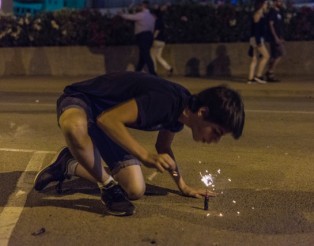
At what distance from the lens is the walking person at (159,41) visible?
14945mm

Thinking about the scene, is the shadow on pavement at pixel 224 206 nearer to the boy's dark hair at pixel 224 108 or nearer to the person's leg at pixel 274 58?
the boy's dark hair at pixel 224 108

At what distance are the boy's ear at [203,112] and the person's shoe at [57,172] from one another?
4.52ft

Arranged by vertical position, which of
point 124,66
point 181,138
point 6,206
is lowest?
point 124,66

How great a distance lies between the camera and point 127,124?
4.52 m

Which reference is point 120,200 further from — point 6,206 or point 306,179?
point 306,179

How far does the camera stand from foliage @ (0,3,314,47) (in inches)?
619

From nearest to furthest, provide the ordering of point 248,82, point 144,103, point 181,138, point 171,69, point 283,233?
1. point 144,103
2. point 283,233
3. point 181,138
4. point 248,82
5. point 171,69

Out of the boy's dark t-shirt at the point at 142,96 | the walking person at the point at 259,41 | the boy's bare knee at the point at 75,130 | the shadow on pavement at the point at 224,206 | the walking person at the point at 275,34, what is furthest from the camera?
the walking person at the point at 275,34

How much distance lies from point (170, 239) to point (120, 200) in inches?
23.3

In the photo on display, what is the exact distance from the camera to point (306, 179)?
6.26 m

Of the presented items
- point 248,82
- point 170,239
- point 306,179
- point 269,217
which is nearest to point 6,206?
point 170,239

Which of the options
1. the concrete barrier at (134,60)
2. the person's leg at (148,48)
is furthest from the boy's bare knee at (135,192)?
the concrete barrier at (134,60)

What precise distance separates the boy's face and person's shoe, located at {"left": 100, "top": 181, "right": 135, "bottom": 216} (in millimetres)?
851

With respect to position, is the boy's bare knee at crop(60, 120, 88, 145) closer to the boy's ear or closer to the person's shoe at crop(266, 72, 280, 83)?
the boy's ear
